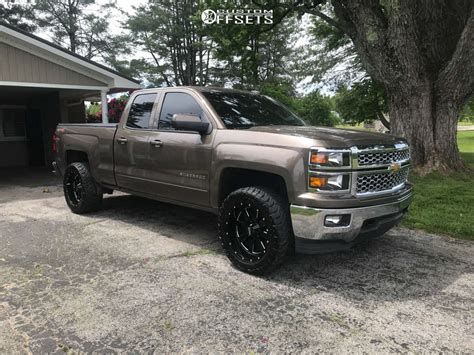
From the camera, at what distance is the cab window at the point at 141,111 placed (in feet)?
17.0

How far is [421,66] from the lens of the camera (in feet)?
28.7

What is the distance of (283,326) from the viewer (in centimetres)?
290

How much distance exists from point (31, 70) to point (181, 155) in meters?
7.21

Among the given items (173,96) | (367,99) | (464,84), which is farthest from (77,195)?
(367,99)

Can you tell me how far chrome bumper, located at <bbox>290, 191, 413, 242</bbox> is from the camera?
3.36 metres

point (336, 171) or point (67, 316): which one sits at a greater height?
point (336, 171)

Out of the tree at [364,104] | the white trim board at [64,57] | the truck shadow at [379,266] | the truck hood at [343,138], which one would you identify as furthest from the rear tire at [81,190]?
the tree at [364,104]

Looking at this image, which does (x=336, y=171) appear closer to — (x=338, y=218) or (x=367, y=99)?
(x=338, y=218)

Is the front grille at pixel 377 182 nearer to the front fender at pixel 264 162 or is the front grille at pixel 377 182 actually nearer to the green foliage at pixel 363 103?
the front fender at pixel 264 162

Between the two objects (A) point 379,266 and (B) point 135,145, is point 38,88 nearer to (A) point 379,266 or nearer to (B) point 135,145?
(B) point 135,145

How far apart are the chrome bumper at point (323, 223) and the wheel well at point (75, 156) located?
4.42 m

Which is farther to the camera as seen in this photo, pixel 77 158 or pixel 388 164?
pixel 77 158

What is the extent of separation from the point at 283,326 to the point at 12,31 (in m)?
9.40

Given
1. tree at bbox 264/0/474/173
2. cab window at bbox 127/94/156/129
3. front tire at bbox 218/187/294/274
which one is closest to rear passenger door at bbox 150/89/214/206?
cab window at bbox 127/94/156/129
